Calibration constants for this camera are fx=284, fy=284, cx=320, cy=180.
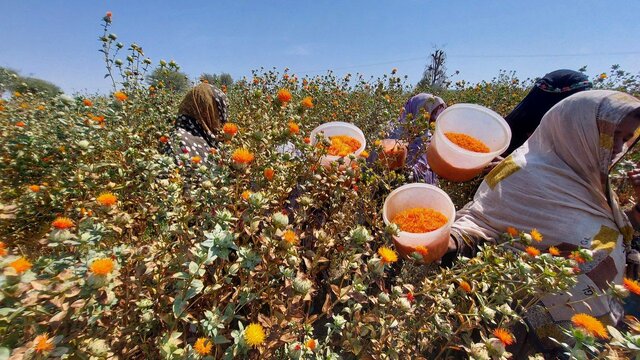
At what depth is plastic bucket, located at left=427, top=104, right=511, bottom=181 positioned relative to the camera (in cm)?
197

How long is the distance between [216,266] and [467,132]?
2513 millimetres

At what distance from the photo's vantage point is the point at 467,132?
268cm

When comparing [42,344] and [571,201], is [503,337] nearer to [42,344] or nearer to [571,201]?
[571,201]

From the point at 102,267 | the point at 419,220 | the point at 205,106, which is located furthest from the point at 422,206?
the point at 205,106

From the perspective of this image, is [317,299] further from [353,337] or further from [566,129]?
[566,129]

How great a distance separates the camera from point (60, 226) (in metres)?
0.87

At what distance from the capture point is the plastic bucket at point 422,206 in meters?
1.39

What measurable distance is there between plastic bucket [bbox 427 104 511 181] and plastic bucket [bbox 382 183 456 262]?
39 centimetres

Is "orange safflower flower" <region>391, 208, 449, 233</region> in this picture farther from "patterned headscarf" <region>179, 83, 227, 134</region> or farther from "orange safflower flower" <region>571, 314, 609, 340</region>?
"patterned headscarf" <region>179, 83, 227, 134</region>

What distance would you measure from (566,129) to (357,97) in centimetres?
395

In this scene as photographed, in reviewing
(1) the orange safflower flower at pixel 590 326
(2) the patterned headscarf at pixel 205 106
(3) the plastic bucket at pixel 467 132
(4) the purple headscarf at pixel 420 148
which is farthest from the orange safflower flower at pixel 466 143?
(2) the patterned headscarf at pixel 205 106

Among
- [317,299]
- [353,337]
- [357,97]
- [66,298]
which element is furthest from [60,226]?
[357,97]

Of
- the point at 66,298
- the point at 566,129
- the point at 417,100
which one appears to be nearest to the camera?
the point at 66,298

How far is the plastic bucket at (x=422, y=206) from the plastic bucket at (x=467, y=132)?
0.39 metres
